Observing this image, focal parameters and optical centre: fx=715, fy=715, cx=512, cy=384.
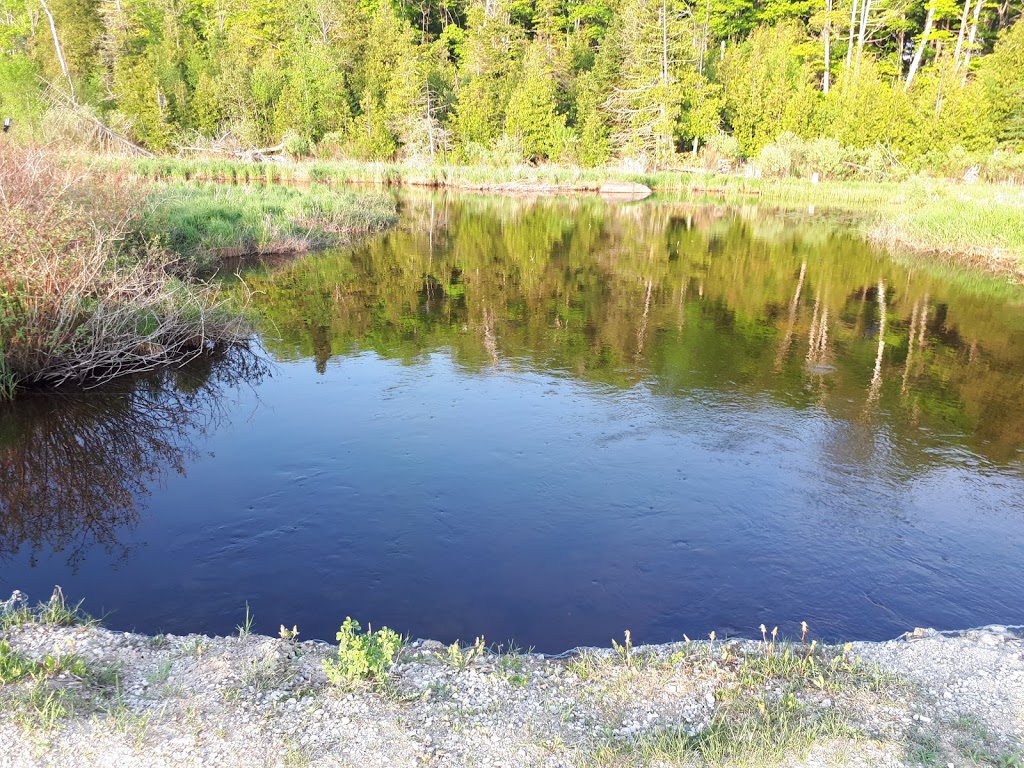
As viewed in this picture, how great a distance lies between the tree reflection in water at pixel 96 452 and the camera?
7074 mm

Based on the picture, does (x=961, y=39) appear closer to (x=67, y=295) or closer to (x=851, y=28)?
(x=851, y=28)

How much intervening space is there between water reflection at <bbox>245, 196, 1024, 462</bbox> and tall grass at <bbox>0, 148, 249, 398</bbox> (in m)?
2.70

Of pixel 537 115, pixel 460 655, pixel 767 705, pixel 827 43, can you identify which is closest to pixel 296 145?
pixel 537 115

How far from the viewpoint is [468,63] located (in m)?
56.8

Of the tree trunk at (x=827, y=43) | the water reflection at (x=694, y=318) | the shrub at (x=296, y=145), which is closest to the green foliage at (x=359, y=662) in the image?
the water reflection at (x=694, y=318)

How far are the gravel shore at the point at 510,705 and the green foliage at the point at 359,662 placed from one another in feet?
0.20

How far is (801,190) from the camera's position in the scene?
4138 cm

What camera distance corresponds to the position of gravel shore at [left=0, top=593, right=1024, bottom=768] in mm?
3818

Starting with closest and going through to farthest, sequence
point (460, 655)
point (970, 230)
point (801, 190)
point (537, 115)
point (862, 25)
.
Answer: point (460, 655) → point (970, 230) → point (801, 190) → point (862, 25) → point (537, 115)

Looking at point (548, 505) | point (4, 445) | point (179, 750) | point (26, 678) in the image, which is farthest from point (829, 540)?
point (4, 445)

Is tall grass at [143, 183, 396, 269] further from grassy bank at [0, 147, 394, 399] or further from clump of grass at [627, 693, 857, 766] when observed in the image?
clump of grass at [627, 693, 857, 766]

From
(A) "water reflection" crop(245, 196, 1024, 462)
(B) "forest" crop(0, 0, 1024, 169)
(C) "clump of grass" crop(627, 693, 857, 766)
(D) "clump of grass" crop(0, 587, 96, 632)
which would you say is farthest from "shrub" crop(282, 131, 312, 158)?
(C) "clump of grass" crop(627, 693, 857, 766)

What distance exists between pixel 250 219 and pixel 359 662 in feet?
67.6

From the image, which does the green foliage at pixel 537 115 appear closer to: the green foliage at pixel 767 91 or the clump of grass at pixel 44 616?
the green foliage at pixel 767 91
